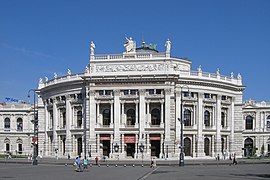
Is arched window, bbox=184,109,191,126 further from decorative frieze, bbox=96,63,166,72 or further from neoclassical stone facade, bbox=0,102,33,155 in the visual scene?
neoclassical stone facade, bbox=0,102,33,155

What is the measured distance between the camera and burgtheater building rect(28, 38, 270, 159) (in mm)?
83500

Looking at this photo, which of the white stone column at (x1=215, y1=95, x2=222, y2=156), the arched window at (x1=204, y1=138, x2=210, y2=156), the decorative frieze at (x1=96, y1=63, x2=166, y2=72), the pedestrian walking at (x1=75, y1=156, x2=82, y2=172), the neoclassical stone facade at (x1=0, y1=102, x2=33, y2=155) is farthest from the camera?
the neoclassical stone facade at (x1=0, y1=102, x2=33, y2=155)

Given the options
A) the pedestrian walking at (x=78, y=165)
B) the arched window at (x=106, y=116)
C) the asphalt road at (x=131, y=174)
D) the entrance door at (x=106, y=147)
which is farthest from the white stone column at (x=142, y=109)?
the pedestrian walking at (x=78, y=165)

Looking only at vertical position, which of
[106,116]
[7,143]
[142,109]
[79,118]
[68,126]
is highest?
[142,109]

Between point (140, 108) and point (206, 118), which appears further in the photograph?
point (206, 118)

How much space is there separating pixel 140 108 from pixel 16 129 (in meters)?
51.1

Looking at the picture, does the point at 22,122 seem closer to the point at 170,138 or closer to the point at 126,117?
the point at 126,117

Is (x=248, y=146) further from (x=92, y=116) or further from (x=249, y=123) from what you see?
(x=92, y=116)

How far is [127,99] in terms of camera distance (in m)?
84.8

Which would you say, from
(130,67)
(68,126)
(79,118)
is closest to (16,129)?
(68,126)

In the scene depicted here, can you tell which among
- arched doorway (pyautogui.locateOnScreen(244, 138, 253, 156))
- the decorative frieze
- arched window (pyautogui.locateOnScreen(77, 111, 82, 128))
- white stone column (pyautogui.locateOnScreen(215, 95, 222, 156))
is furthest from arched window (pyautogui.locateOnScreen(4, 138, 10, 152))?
arched doorway (pyautogui.locateOnScreen(244, 138, 253, 156))

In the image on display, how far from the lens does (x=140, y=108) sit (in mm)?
83750

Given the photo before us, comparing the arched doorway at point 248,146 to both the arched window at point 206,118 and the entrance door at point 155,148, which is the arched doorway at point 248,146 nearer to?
the arched window at point 206,118

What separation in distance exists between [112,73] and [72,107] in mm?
12298
